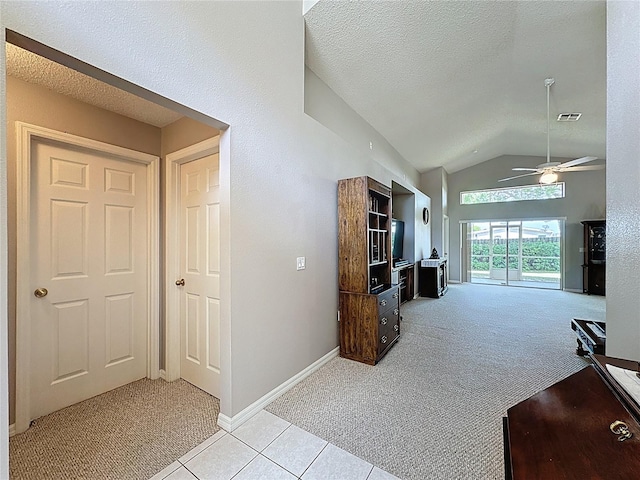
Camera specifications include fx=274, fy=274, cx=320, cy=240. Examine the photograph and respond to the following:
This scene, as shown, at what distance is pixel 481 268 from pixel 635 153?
7237 mm

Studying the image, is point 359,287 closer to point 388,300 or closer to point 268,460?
point 388,300

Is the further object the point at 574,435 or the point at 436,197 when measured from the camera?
the point at 436,197

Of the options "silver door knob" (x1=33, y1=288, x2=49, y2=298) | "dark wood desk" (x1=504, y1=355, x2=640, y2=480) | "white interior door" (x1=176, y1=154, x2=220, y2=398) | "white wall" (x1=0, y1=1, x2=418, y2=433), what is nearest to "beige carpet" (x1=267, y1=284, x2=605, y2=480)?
"white wall" (x1=0, y1=1, x2=418, y2=433)

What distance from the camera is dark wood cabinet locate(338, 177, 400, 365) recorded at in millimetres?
2770

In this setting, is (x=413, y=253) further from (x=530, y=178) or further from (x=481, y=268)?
(x=530, y=178)

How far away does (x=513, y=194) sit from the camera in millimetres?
7738

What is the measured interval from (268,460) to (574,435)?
4.82ft

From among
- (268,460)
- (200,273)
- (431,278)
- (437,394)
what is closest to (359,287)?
(437,394)

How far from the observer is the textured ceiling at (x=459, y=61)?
255 cm

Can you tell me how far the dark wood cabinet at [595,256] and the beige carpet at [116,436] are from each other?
836 cm

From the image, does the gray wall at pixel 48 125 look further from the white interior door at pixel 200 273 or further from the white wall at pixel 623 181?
the white wall at pixel 623 181

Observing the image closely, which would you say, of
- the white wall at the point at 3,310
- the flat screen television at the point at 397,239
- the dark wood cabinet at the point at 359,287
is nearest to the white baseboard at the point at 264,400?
the dark wood cabinet at the point at 359,287

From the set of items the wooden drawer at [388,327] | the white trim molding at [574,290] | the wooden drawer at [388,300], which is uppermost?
the wooden drawer at [388,300]

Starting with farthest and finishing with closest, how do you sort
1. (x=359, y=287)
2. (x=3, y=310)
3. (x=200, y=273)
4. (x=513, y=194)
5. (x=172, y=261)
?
(x=513, y=194)
(x=359, y=287)
(x=172, y=261)
(x=200, y=273)
(x=3, y=310)
